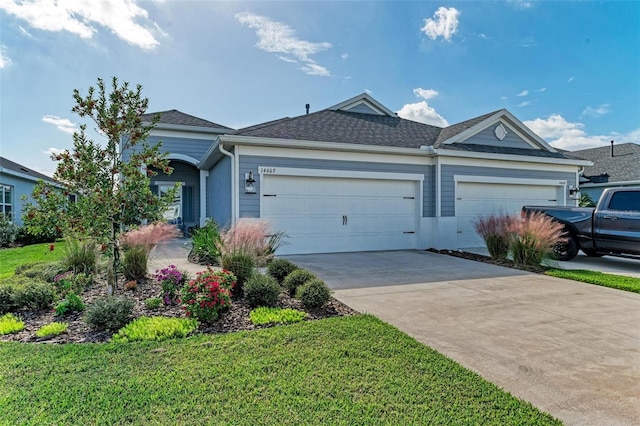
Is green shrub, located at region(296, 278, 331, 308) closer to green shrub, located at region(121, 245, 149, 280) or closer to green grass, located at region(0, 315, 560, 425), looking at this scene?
green grass, located at region(0, 315, 560, 425)

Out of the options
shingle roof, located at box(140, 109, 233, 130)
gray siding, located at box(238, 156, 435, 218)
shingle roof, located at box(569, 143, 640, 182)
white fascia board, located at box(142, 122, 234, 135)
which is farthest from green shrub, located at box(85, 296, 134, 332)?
shingle roof, located at box(569, 143, 640, 182)

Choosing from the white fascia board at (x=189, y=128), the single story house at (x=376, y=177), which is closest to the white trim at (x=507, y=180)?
the single story house at (x=376, y=177)

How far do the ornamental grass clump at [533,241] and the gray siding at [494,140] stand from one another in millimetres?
4421

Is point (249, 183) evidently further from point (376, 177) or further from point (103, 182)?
point (103, 182)

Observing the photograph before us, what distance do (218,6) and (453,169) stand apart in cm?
776

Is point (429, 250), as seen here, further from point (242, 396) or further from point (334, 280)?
point (242, 396)

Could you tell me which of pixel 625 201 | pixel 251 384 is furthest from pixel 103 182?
pixel 625 201

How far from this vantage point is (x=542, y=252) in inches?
296

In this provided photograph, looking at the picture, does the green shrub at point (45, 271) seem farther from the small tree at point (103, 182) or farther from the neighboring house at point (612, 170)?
the neighboring house at point (612, 170)

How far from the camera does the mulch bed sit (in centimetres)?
346

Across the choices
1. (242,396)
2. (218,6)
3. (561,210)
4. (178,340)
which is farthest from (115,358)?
(561,210)

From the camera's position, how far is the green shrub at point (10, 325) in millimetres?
3539

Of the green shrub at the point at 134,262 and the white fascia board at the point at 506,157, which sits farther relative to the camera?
the white fascia board at the point at 506,157

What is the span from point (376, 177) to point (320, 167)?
174 cm
